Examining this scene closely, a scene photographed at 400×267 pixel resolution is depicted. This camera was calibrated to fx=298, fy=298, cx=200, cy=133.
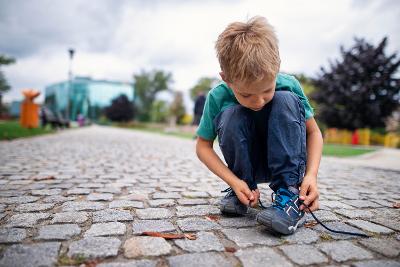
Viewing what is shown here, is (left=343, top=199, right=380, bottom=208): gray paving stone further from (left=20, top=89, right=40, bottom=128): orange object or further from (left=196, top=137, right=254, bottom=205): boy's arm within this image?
(left=20, top=89, right=40, bottom=128): orange object

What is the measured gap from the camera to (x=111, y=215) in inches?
71.1

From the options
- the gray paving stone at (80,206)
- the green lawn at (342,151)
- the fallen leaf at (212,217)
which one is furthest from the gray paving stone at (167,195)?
the green lawn at (342,151)

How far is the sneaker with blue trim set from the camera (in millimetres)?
1471

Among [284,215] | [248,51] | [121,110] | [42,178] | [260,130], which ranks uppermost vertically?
[121,110]

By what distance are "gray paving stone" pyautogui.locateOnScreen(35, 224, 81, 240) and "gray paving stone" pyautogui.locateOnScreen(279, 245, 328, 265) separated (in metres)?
1.02

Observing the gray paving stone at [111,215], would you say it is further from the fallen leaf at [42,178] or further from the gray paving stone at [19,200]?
the fallen leaf at [42,178]

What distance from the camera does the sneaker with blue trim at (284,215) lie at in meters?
1.47

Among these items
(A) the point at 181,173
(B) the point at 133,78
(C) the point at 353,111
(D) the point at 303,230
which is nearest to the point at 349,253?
(D) the point at 303,230

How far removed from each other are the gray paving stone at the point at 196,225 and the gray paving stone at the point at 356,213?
93 cm

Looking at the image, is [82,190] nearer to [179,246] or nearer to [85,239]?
[85,239]

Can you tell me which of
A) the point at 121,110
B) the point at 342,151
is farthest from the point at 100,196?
the point at 121,110

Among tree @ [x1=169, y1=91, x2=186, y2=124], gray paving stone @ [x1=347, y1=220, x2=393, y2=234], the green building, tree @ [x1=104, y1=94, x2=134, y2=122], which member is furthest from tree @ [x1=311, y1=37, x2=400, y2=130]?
the green building

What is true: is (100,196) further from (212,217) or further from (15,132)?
(15,132)

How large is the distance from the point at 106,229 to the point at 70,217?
33cm
